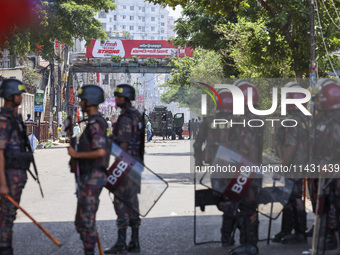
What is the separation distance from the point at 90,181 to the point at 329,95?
2.68 meters

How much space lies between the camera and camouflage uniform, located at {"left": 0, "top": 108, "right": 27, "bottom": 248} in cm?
668

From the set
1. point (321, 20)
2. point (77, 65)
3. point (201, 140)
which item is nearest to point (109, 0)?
point (321, 20)

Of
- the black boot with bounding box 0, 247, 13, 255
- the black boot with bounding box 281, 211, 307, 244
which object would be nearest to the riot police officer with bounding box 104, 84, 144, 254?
the black boot with bounding box 0, 247, 13, 255

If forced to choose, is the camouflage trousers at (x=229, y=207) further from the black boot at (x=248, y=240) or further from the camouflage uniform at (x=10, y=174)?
the camouflage uniform at (x=10, y=174)

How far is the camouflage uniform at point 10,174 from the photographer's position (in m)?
6.68

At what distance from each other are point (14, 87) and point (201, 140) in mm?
2457

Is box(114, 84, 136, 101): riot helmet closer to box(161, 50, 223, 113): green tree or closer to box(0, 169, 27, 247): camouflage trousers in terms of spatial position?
box(0, 169, 27, 247): camouflage trousers

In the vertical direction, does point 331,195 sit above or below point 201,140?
below

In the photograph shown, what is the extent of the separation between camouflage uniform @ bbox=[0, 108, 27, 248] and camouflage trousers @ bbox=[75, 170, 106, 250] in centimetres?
65

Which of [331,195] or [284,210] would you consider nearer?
[331,195]

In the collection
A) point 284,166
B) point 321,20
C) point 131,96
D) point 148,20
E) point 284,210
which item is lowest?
point 284,210

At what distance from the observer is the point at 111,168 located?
7453 millimetres

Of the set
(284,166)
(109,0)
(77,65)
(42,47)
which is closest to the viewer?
(284,166)

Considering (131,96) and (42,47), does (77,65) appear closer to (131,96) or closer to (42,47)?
(42,47)
